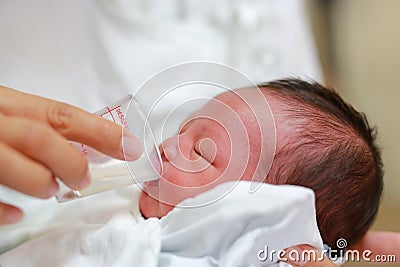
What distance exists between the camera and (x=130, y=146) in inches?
25.1

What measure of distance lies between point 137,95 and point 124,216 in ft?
0.56

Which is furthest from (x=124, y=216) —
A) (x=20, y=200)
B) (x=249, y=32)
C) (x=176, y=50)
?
(x=249, y=32)

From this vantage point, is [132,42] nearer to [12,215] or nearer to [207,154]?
[207,154]

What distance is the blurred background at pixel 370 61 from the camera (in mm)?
1583

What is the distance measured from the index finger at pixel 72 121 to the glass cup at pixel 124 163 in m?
0.08

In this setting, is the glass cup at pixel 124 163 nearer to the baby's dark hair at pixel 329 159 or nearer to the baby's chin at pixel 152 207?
the baby's chin at pixel 152 207

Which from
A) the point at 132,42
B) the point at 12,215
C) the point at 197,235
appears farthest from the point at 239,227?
the point at 132,42

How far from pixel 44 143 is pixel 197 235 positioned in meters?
0.25

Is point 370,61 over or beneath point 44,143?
beneath

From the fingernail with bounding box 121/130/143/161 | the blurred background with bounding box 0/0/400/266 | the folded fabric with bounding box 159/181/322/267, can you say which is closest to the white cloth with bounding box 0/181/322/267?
the folded fabric with bounding box 159/181/322/267

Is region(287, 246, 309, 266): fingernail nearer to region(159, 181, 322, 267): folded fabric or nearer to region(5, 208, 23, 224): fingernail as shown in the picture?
region(159, 181, 322, 267): folded fabric

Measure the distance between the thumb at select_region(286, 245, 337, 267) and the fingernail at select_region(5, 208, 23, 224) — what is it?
→ 0.36 meters

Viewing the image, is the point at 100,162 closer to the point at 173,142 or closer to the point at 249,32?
the point at 173,142

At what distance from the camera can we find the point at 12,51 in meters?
1.23
